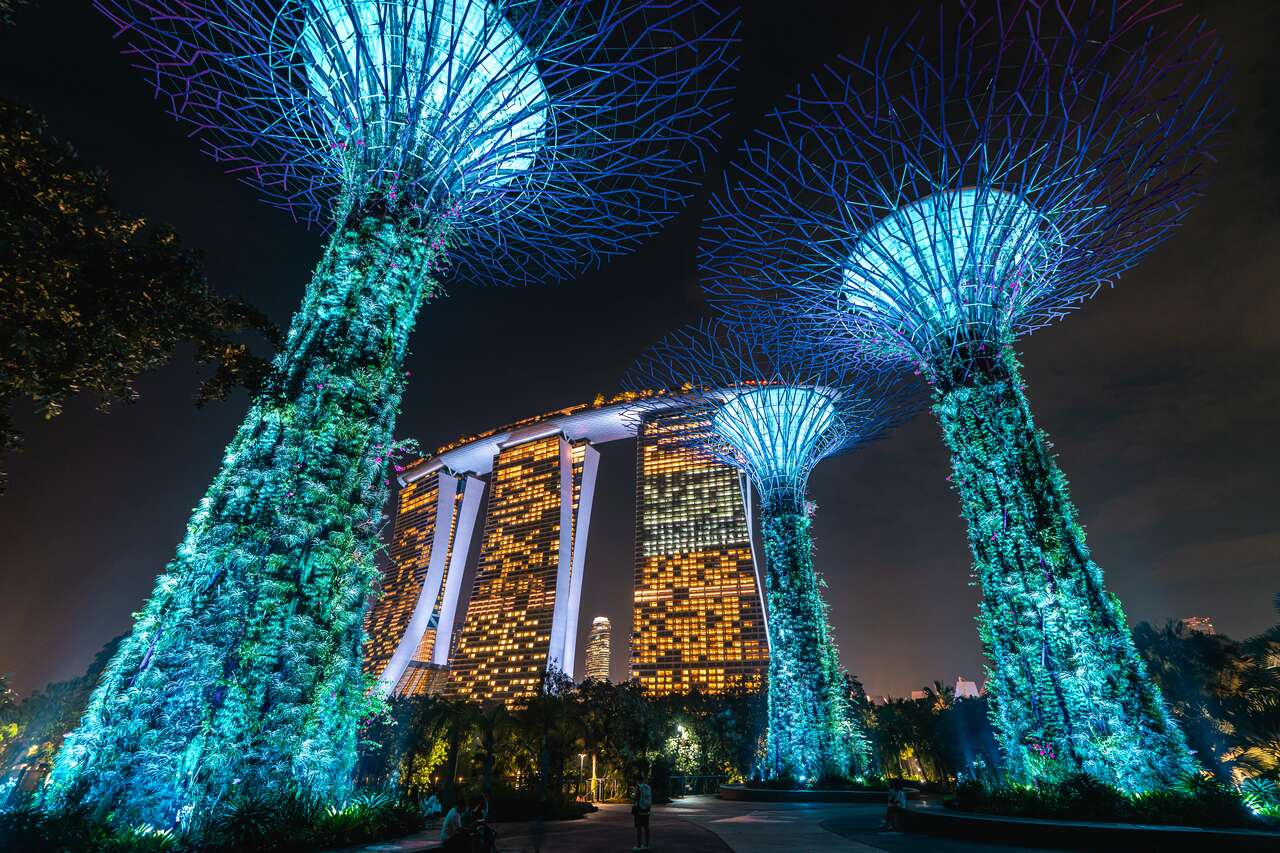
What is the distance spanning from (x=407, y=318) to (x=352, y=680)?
665 cm

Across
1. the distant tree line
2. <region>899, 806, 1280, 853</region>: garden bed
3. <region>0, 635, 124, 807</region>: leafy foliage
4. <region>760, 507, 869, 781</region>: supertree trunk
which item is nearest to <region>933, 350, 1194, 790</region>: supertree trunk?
the distant tree line

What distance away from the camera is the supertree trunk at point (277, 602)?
737cm

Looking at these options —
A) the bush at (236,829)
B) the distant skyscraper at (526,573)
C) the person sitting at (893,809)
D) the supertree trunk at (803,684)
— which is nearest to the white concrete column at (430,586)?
the distant skyscraper at (526,573)

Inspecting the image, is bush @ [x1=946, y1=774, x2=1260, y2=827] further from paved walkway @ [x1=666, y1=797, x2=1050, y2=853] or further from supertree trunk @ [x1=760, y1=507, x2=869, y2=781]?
supertree trunk @ [x1=760, y1=507, x2=869, y2=781]

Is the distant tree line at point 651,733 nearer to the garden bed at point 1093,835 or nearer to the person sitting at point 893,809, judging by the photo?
the person sitting at point 893,809

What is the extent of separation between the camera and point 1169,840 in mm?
7836

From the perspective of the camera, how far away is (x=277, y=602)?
338 inches

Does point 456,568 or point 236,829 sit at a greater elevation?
point 456,568

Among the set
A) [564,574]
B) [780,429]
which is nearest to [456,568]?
[564,574]

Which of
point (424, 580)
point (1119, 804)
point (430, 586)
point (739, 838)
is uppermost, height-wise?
point (424, 580)

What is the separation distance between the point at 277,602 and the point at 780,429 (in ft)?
70.4

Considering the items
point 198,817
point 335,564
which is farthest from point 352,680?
point 198,817

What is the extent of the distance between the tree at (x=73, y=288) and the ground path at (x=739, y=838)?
650 centimetres

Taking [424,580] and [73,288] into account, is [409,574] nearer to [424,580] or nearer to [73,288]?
[424,580]
